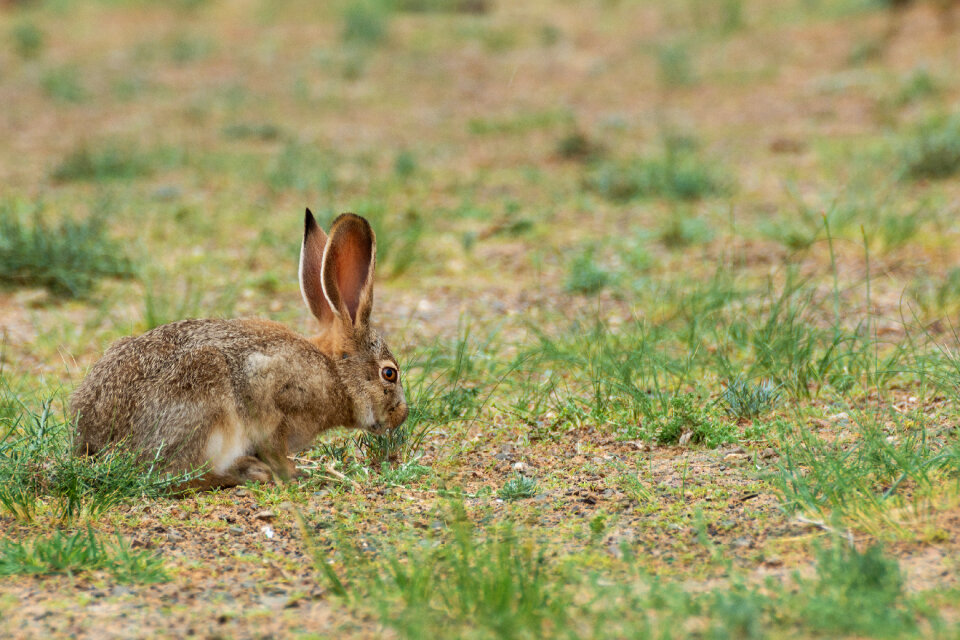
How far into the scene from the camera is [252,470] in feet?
15.0

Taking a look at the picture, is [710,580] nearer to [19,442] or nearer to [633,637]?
[633,637]

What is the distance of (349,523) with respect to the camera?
13.5ft

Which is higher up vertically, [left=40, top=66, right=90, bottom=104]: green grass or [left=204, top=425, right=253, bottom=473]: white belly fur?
[left=40, top=66, right=90, bottom=104]: green grass

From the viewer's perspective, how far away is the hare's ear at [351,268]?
4.86 meters

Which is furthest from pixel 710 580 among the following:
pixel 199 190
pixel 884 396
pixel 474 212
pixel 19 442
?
pixel 199 190

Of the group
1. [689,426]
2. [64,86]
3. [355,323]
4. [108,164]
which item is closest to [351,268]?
[355,323]

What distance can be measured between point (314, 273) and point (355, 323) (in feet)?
1.10

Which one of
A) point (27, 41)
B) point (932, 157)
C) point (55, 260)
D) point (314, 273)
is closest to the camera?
point (314, 273)

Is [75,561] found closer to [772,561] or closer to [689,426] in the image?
[772,561]

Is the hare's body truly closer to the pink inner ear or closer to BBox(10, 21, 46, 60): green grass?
the pink inner ear

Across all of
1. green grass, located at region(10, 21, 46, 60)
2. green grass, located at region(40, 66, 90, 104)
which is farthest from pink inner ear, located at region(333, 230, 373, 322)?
green grass, located at region(10, 21, 46, 60)

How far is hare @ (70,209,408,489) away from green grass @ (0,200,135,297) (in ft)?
8.77

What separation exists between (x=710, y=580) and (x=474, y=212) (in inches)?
236

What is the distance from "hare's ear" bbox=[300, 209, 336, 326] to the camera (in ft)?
16.6
